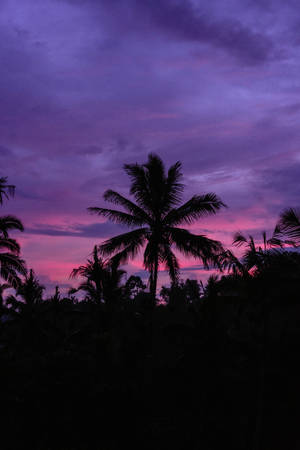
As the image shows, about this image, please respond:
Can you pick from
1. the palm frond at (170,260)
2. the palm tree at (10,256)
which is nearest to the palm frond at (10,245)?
the palm tree at (10,256)

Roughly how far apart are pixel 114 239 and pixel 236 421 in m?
11.1

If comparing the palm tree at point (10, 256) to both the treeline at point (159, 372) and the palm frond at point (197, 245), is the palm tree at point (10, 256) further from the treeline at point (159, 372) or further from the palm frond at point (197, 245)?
the palm frond at point (197, 245)

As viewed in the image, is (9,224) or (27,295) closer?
(9,224)

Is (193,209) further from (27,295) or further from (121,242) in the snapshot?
(27,295)

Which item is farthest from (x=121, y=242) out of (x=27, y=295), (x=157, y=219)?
(x=27, y=295)

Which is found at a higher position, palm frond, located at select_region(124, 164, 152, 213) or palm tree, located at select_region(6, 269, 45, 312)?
palm frond, located at select_region(124, 164, 152, 213)

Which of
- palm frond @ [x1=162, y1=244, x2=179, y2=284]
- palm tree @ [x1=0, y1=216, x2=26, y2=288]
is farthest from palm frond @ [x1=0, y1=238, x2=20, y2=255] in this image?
palm frond @ [x1=162, y1=244, x2=179, y2=284]

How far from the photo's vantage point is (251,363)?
727 inches

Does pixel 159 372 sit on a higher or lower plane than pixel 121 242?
lower

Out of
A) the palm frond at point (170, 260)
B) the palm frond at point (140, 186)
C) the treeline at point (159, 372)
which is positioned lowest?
the treeline at point (159, 372)

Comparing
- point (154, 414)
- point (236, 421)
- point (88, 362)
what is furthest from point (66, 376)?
point (236, 421)

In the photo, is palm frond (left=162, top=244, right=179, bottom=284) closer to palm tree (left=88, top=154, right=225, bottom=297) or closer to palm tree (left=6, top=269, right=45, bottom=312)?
palm tree (left=88, top=154, right=225, bottom=297)

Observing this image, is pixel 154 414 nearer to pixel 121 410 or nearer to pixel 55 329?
pixel 121 410

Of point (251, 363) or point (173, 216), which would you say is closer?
point (251, 363)
